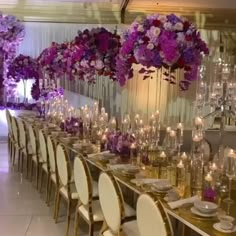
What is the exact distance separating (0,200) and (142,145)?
2.30 metres

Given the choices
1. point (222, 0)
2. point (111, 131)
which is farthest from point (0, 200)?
point (222, 0)

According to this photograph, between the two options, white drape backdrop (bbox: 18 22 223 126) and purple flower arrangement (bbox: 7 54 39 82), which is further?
white drape backdrop (bbox: 18 22 223 126)

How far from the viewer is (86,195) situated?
392 centimetres

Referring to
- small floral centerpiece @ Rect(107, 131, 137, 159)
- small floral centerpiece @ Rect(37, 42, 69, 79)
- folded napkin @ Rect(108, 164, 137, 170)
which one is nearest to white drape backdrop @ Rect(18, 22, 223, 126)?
small floral centerpiece @ Rect(37, 42, 69, 79)

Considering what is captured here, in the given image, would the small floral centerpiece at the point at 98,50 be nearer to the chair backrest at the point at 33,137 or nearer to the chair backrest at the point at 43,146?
the chair backrest at the point at 43,146

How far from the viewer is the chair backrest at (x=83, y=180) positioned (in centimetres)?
387

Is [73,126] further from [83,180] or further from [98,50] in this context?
[83,180]

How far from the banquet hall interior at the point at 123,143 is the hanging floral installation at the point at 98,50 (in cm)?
1

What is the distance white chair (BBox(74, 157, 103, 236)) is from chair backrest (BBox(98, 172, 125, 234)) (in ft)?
1.19

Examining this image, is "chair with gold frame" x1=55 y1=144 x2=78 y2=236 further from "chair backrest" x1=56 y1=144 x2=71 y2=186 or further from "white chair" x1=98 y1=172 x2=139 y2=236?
"white chair" x1=98 y1=172 x2=139 y2=236

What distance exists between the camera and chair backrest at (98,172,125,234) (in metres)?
3.25

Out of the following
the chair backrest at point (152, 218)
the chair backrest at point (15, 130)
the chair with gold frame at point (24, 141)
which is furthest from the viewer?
the chair backrest at point (15, 130)

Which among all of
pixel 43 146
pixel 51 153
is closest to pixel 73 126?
pixel 43 146

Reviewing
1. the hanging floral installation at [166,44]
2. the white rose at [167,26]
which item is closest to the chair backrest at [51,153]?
the hanging floral installation at [166,44]
